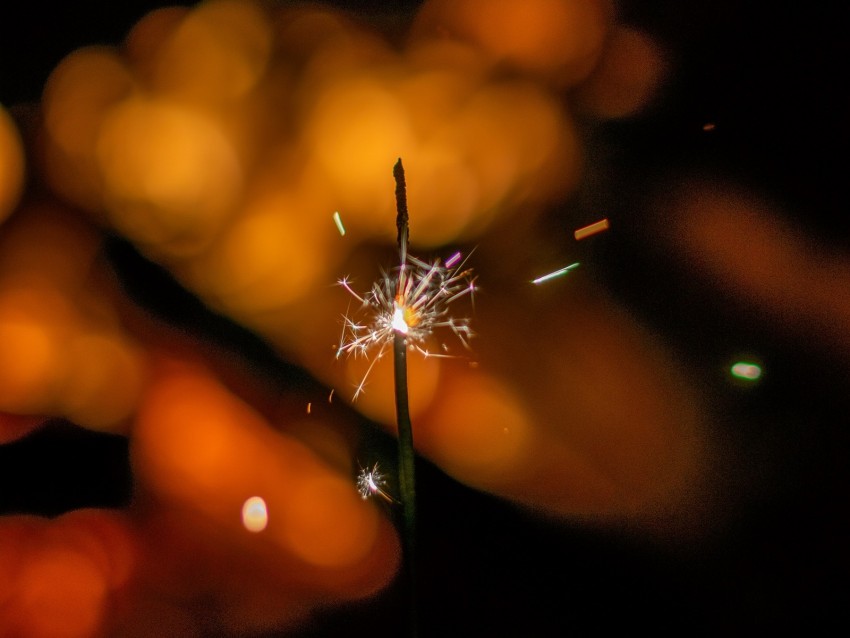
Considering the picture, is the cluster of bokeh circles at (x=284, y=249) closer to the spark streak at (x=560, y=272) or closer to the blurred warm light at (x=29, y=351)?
the blurred warm light at (x=29, y=351)

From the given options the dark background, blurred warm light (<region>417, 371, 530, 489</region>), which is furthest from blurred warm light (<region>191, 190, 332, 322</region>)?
blurred warm light (<region>417, 371, 530, 489</region>)

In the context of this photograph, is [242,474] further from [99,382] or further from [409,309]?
[409,309]

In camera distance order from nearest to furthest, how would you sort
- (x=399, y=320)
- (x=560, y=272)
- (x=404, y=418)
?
(x=404, y=418)
(x=399, y=320)
(x=560, y=272)

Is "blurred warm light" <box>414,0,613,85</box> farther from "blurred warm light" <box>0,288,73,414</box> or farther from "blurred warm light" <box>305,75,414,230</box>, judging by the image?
"blurred warm light" <box>0,288,73,414</box>

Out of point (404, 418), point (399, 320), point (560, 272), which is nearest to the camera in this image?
→ point (404, 418)

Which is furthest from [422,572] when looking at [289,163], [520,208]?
[289,163]

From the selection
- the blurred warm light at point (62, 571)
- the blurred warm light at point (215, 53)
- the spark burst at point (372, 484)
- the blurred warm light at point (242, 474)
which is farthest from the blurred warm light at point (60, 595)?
the blurred warm light at point (215, 53)

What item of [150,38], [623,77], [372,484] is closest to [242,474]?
[372,484]
